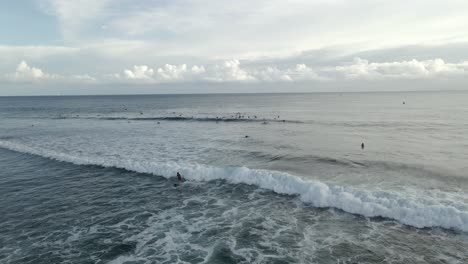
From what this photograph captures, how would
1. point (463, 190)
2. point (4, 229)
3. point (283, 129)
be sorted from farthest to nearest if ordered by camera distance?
point (283, 129) < point (463, 190) < point (4, 229)

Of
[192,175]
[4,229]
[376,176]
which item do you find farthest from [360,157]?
[4,229]

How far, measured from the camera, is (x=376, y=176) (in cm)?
2808

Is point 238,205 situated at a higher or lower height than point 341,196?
lower

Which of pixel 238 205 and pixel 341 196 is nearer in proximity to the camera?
pixel 341 196

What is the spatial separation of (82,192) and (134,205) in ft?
19.8

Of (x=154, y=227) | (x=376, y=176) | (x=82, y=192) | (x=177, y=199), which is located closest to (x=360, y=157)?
(x=376, y=176)

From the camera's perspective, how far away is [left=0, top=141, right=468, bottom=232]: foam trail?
19062 mm

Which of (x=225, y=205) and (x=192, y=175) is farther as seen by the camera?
(x=192, y=175)

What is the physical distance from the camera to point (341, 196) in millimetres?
22250

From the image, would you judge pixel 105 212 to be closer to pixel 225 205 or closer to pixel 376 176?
pixel 225 205

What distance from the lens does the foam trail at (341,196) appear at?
19.1 m

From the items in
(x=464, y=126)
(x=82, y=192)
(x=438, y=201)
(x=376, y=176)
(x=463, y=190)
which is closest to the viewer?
(x=438, y=201)

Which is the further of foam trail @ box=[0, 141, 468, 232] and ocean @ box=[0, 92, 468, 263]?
foam trail @ box=[0, 141, 468, 232]

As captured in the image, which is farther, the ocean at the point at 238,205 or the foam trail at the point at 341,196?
the foam trail at the point at 341,196
